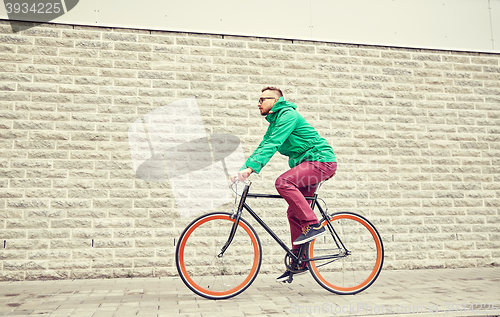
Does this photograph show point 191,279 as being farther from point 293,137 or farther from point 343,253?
point 293,137

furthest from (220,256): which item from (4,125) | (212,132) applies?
(4,125)

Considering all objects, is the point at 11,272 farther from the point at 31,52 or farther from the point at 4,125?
the point at 31,52

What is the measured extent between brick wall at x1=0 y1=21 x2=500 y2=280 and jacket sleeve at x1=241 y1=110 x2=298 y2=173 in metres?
1.69

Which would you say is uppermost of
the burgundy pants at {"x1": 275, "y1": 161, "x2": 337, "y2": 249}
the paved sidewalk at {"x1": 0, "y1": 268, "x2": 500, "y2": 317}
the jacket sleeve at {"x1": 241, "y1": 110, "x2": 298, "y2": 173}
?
the jacket sleeve at {"x1": 241, "y1": 110, "x2": 298, "y2": 173}

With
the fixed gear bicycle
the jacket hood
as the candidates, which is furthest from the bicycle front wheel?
the jacket hood

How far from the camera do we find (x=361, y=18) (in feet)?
18.2

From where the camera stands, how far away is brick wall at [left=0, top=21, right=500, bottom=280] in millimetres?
4555

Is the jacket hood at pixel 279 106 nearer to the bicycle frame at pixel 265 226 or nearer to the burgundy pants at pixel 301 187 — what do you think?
the burgundy pants at pixel 301 187

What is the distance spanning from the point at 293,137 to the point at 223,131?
1.72 metres

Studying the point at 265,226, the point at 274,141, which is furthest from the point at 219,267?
the point at 274,141

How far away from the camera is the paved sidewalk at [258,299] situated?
114 inches

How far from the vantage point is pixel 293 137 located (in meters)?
3.48

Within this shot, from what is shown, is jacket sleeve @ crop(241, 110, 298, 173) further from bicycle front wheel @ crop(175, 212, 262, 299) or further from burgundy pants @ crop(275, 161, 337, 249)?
bicycle front wheel @ crop(175, 212, 262, 299)

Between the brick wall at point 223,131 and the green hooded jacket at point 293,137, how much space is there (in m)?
1.53
